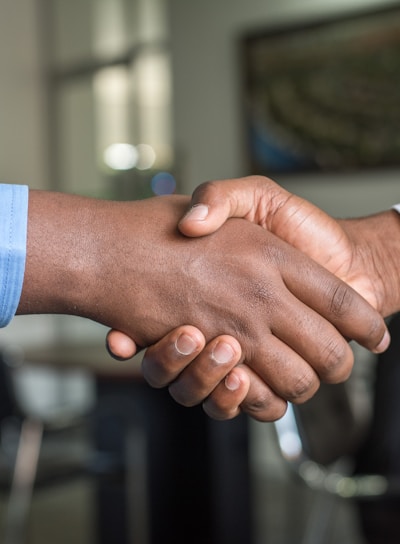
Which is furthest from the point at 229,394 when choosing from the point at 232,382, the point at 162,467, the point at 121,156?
the point at 121,156

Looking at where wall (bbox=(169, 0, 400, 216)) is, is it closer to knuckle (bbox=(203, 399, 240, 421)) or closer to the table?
the table

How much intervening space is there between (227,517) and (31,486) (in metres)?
0.71

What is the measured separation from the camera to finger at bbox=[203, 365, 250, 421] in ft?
4.40

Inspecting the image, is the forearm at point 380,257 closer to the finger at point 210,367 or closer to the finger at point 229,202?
the finger at point 229,202

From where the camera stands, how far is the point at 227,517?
3.03m

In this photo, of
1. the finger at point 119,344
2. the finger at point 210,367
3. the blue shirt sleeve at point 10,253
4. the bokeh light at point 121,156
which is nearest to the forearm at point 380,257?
the finger at point 210,367

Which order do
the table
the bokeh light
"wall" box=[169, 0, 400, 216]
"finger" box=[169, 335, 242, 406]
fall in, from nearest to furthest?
"finger" box=[169, 335, 242, 406]
the table
"wall" box=[169, 0, 400, 216]
the bokeh light

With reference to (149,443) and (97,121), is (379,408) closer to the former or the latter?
(149,443)

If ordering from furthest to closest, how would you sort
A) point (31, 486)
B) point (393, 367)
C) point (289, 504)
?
point (289, 504)
point (31, 486)
point (393, 367)

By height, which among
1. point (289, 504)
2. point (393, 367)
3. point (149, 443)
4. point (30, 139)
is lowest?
point (289, 504)

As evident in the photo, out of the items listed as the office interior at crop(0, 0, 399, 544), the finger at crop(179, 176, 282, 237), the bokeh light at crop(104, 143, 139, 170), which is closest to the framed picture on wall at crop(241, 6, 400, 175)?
the office interior at crop(0, 0, 399, 544)

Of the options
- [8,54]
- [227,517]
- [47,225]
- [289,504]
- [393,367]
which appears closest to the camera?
[47,225]

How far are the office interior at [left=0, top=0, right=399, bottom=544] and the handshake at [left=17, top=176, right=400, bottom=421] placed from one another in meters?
1.09

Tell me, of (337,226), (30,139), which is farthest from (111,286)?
(30,139)
